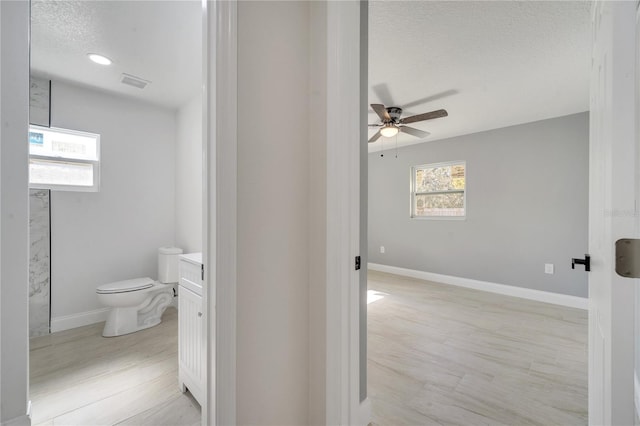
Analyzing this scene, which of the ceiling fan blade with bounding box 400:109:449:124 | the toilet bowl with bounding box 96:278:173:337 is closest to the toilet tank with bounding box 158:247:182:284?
the toilet bowl with bounding box 96:278:173:337

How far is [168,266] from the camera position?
3.03m

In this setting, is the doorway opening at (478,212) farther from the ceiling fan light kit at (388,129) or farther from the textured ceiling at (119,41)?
the textured ceiling at (119,41)

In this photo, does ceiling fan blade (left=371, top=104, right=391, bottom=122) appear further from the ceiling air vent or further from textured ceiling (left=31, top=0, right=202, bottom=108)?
the ceiling air vent

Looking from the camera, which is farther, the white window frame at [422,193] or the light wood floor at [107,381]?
the white window frame at [422,193]

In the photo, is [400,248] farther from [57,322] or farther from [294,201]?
[57,322]

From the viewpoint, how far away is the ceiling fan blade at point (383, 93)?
108 inches

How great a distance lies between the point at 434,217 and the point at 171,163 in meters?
4.22

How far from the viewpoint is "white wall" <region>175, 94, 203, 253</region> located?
301 cm

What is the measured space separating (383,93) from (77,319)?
404cm

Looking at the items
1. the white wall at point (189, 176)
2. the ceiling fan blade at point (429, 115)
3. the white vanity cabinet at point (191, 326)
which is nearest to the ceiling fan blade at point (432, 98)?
the ceiling fan blade at point (429, 115)

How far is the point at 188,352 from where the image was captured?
1710mm

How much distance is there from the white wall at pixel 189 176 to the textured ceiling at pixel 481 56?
201cm

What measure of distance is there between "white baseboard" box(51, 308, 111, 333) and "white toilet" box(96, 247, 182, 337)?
40cm

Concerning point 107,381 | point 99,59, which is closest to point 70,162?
point 99,59
